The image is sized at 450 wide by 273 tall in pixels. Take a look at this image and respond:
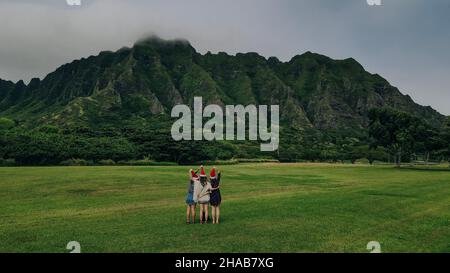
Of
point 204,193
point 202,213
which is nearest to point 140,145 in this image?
point 202,213

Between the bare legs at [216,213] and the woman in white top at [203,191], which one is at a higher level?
the woman in white top at [203,191]

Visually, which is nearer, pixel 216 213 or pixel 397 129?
pixel 216 213

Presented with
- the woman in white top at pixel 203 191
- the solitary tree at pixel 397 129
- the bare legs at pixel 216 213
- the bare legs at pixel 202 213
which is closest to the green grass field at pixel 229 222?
the bare legs at pixel 216 213

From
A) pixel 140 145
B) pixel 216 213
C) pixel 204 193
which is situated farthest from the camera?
pixel 140 145

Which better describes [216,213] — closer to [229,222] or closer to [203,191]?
[229,222]

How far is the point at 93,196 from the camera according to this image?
32.9 meters

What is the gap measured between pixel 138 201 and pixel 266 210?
10696 millimetres

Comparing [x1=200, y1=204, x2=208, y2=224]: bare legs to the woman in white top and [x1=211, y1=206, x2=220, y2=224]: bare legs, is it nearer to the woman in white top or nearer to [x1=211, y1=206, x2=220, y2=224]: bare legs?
the woman in white top

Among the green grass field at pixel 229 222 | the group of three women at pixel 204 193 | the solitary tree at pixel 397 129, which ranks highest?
the solitary tree at pixel 397 129

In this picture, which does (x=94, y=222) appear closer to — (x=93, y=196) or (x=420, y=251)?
(x=93, y=196)

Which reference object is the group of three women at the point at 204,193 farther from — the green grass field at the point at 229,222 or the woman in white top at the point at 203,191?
the green grass field at the point at 229,222

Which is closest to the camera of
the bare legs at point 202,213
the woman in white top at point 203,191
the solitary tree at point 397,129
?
the woman in white top at point 203,191

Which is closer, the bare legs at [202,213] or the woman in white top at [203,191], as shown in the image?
the woman in white top at [203,191]

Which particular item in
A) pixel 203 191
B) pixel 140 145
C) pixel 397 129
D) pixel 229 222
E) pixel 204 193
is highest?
pixel 397 129
